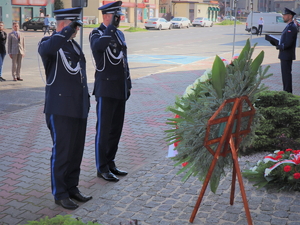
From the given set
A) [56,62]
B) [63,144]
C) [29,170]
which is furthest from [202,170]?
[29,170]

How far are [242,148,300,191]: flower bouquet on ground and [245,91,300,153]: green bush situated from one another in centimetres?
75

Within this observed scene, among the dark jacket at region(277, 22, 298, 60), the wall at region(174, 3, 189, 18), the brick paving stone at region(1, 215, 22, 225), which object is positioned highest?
the wall at region(174, 3, 189, 18)

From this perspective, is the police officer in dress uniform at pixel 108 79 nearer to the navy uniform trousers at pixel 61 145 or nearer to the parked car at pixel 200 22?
the navy uniform trousers at pixel 61 145

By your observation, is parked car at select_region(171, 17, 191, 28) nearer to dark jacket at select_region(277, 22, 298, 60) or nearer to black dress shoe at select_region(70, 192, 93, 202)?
dark jacket at select_region(277, 22, 298, 60)

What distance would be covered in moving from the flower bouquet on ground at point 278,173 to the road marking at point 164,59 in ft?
43.7

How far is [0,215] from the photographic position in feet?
13.2

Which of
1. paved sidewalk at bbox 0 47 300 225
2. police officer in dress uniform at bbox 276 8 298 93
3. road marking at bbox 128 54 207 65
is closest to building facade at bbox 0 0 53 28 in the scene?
road marking at bbox 128 54 207 65

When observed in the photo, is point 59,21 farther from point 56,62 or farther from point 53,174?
point 53,174

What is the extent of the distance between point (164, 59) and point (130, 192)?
49.2ft

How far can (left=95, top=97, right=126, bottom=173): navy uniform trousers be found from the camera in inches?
191

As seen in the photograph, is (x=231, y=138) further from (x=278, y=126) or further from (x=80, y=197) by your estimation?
(x=278, y=126)

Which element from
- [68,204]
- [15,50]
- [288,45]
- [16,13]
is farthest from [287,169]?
[16,13]

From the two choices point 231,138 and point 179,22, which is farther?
point 179,22

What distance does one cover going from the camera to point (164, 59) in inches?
754
